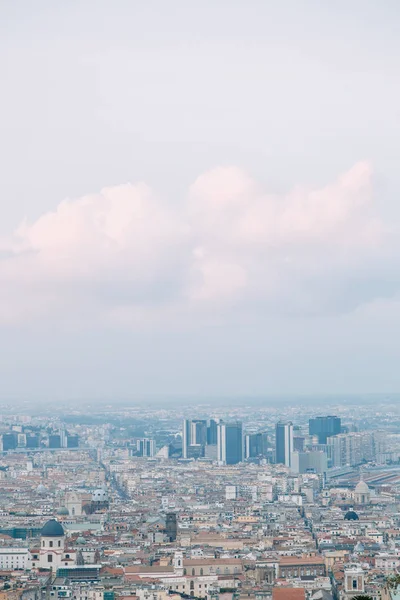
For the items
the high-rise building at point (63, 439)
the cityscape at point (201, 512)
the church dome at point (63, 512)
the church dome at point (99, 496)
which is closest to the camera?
the cityscape at point (201, 512)

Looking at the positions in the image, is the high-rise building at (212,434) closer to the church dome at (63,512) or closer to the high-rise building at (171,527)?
the church dome at (63,512)

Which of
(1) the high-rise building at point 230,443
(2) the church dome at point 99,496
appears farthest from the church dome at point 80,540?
(1) the high-rise building at point 230,443

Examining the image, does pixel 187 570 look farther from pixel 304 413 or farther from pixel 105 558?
pixel 304 413

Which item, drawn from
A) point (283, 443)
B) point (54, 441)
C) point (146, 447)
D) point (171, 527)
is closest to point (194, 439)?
point (146, 447)

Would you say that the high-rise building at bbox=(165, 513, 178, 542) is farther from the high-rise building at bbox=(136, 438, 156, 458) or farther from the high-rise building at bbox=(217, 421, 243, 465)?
the high-rise building at bbox=(136, 438, 156, 458)

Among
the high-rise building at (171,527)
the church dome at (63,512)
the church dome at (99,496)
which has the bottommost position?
the high-rise building at (171,527)

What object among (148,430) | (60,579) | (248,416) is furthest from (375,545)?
(248,416)

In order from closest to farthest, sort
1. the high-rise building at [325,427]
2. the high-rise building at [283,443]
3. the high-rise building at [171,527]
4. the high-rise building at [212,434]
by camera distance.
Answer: the high-rise building at [171,527] → the high-rise building at [283,443] → the high-rise building at [325,427] → the high-rise building at [212,434]
